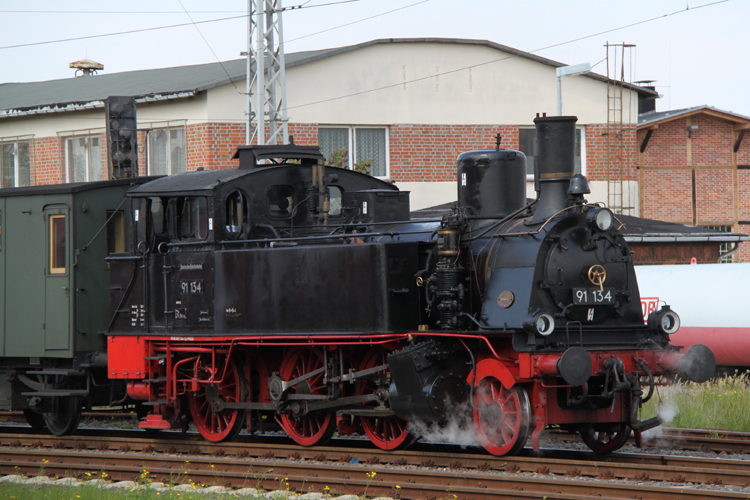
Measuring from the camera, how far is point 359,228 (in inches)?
414

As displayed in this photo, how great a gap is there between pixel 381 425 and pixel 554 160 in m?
3.43

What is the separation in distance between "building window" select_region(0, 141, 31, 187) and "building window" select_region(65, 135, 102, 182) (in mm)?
1660

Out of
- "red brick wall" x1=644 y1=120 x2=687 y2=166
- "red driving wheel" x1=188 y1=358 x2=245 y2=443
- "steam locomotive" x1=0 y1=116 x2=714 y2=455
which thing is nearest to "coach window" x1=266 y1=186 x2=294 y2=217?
"steam locomotive" x1=0 y1=116 x2=714 y2=455

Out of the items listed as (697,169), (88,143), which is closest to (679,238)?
(697,169)

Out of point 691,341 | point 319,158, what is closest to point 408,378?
point 319,158

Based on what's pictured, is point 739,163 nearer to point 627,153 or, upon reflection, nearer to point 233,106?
point 627,153

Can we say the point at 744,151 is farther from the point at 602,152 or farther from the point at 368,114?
the point at 368,114

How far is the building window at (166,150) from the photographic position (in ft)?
72.9

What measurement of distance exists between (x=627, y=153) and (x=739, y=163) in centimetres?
1004

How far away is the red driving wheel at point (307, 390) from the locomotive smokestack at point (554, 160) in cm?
292

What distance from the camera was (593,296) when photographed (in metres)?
9.02

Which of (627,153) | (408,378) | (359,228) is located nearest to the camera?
(408,378)

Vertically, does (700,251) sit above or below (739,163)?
below

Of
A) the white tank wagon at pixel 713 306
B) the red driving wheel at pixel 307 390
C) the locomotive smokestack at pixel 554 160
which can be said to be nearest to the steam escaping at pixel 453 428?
the red driving wheel at pixel 307 390
